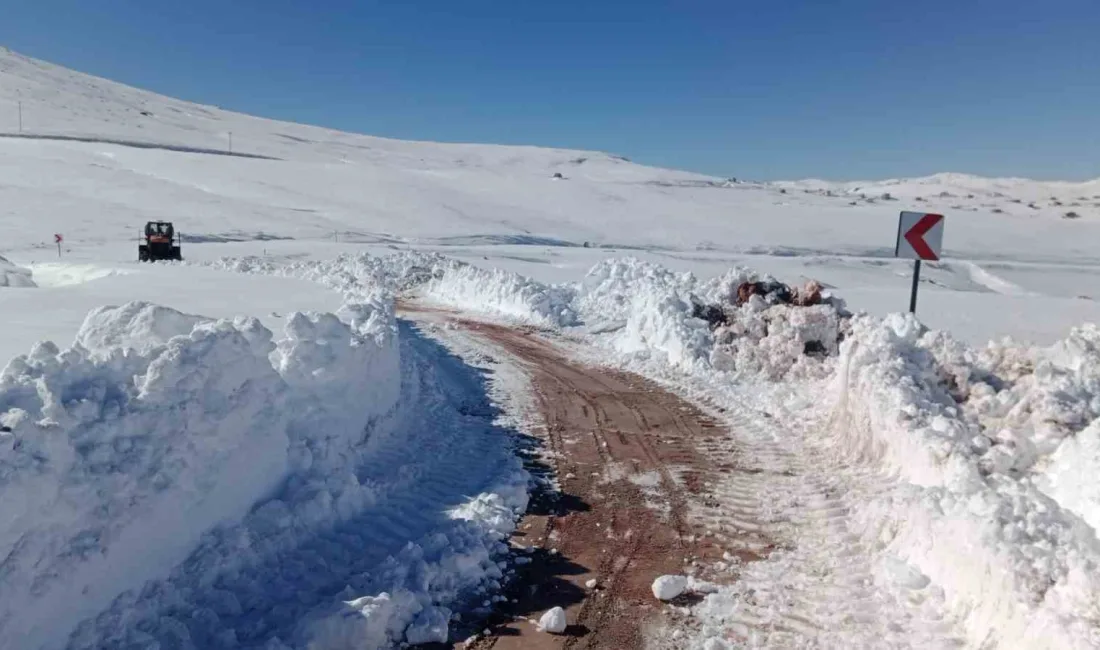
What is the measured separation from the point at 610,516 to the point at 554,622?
189 cm

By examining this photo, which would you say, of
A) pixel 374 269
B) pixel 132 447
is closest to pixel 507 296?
pixel 374 269

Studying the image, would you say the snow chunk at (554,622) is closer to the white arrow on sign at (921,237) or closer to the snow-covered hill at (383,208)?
the white arrow on sign at (921,237)

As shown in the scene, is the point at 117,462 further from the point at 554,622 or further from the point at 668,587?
the point at 668,587

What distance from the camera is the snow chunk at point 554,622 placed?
15.9 feet

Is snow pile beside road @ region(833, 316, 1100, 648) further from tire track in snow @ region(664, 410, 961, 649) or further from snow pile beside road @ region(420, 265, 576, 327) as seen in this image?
snow pile beside road @ region(420, 265, 576, 327)

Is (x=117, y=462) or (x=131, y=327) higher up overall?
(x=131, y=327)

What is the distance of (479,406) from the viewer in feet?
34.3

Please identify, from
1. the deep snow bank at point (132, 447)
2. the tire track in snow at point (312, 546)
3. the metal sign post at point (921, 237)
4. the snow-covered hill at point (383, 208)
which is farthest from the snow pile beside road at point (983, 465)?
the snow-covered hill at point (383, 208)

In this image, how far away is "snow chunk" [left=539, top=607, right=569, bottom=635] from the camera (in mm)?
4840

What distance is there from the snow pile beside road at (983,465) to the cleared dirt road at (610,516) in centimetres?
145

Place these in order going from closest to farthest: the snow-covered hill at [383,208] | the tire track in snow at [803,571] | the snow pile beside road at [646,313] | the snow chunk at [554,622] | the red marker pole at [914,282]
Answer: the tire track in snow at [803,571] < the snow chunk at [554,622] < the red marker pole at [914,282] < the snow pile beside road at [646,313] < the snow-covered hill at [383,208]

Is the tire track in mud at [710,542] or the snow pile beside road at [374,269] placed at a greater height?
the snow pile beside road at [374,269]

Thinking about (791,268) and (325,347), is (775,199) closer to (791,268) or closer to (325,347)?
(791,268)

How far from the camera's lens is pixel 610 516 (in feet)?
21.9
